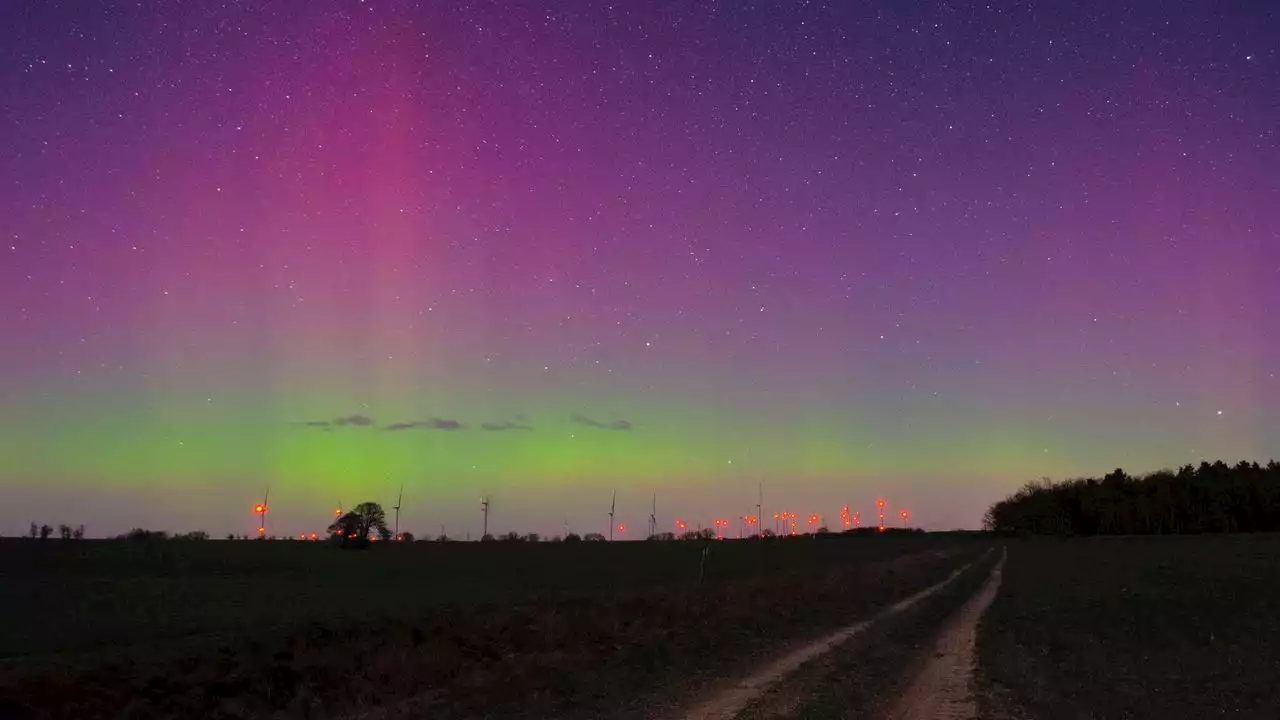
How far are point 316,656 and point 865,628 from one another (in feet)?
54.9

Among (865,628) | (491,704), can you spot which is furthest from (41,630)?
(865,628)

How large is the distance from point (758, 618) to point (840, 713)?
53.2 feet

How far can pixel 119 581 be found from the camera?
52.2m

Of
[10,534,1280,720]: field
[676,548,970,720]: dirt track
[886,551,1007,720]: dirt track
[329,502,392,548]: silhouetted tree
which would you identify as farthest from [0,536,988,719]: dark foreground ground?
[329,502,392,548]: silhouetted tree

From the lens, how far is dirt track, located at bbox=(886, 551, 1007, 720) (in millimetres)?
14906

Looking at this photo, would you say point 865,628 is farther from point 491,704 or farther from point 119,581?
point 119,581

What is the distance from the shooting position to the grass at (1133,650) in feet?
51.6

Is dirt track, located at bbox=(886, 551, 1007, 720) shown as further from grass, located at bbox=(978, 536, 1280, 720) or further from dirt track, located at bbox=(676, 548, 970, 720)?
dirt track, located at bbox=(676, 548, 970, 720)

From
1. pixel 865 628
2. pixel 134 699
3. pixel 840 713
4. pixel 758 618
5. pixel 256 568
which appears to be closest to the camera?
pixel 840 713

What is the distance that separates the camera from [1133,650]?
74.1 feet

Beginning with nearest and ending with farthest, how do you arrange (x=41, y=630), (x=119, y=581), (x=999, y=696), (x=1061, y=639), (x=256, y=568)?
(x=999, y=696) → (x=1061, y=639) → (x=41, y=630) → (x=119, y=581) → (x=256, y=568)

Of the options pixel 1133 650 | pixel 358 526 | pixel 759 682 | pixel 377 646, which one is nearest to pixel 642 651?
pixel 759 682

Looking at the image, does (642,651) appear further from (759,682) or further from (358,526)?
(358,526)

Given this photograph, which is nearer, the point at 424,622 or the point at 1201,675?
the point at 1201,675
